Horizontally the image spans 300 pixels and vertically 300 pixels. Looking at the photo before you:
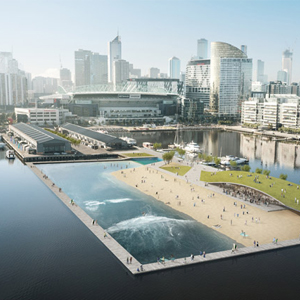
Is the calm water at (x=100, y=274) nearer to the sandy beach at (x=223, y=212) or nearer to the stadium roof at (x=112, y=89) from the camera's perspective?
the sandy beach at (x=223, y=212)

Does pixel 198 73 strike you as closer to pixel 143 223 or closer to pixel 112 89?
pixel 112 89

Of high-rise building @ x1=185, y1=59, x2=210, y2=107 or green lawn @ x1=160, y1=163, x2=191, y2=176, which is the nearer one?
green lawn @ x1=160, y1=163, x2=191, y2=176

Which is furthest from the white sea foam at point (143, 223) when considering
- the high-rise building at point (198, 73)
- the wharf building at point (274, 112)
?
the high-rise building at point (198, 73)

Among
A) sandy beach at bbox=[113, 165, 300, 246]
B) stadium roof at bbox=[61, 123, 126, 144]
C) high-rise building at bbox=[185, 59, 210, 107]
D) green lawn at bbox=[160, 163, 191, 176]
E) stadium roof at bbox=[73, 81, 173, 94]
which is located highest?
high-rise building at bbox=[185, 59, 210, 107]

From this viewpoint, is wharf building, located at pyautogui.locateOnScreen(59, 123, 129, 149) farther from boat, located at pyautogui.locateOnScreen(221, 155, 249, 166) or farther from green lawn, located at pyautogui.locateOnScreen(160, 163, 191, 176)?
boat, located at pyautogui.locateOnScreen(221, 155, 249, 166)

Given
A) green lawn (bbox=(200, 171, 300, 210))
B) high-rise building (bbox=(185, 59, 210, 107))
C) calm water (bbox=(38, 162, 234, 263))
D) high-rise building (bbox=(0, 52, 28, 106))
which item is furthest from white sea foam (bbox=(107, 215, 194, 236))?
high-rise building (bbox=(185, 59, 210, 107))
